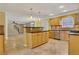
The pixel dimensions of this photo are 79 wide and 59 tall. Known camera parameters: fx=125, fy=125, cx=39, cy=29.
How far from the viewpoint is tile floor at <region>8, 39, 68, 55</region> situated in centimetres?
384

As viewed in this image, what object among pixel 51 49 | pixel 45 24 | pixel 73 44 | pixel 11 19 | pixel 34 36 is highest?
pixel 11 19

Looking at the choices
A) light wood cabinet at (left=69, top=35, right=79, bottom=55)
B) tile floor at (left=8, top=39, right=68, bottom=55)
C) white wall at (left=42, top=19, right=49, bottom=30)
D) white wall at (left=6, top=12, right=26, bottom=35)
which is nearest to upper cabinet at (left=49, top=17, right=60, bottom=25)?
white wall at (left=42, top=19, right=49, bottom=30)

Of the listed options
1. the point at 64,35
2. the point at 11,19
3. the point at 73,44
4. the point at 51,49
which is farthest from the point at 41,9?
the point at 73,44

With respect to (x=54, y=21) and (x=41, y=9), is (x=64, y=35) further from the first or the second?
(x=41, y=9)

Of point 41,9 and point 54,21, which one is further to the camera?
point 54,21

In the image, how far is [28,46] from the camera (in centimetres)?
423

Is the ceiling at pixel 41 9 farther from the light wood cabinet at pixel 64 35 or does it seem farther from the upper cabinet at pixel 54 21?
the light wood cabinet at pixel 64 35

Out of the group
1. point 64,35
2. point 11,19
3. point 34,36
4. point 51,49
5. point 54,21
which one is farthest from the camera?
point 34,36

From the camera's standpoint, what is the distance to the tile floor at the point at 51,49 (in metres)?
3.84

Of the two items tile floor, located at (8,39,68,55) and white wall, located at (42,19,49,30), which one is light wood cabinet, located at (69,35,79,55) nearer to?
tile floor, located at (8,39,68,55)

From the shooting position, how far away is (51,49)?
403 cm

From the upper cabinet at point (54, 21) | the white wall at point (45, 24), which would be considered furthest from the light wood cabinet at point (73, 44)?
the white wall at point (45, 24)

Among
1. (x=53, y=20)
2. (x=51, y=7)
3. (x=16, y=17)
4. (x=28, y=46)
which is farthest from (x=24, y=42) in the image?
(x=51, y=7)

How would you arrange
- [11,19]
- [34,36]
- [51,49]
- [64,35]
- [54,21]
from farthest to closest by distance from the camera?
[34,36], [51,49], [64,35], [54,21], [11,19]
